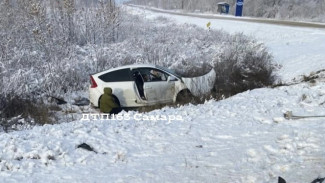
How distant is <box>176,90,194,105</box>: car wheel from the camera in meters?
10.1

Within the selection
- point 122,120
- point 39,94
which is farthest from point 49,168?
point 39,94

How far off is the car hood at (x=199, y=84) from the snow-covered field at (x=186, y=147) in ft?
6.81

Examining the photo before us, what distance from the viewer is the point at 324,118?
22.7ft

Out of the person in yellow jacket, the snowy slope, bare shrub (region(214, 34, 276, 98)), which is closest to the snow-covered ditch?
the person in yellow jacket

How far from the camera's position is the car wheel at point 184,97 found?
396 inches

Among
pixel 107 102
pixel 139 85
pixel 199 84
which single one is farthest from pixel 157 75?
pixel 107 102

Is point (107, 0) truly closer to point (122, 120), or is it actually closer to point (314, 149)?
point (122, 120)

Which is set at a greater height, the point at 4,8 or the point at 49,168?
the point at 4,8

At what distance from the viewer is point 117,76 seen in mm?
10062

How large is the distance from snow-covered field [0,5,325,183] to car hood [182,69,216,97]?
6.81 ft

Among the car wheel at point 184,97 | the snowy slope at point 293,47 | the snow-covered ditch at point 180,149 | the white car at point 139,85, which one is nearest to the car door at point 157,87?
the white car at point 139,85

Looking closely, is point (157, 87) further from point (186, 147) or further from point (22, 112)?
point (186, 147)

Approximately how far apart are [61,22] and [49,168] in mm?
14780

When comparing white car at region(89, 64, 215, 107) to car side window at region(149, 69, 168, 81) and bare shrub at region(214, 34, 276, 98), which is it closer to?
car side window at region(149, 69, 168, 81)
